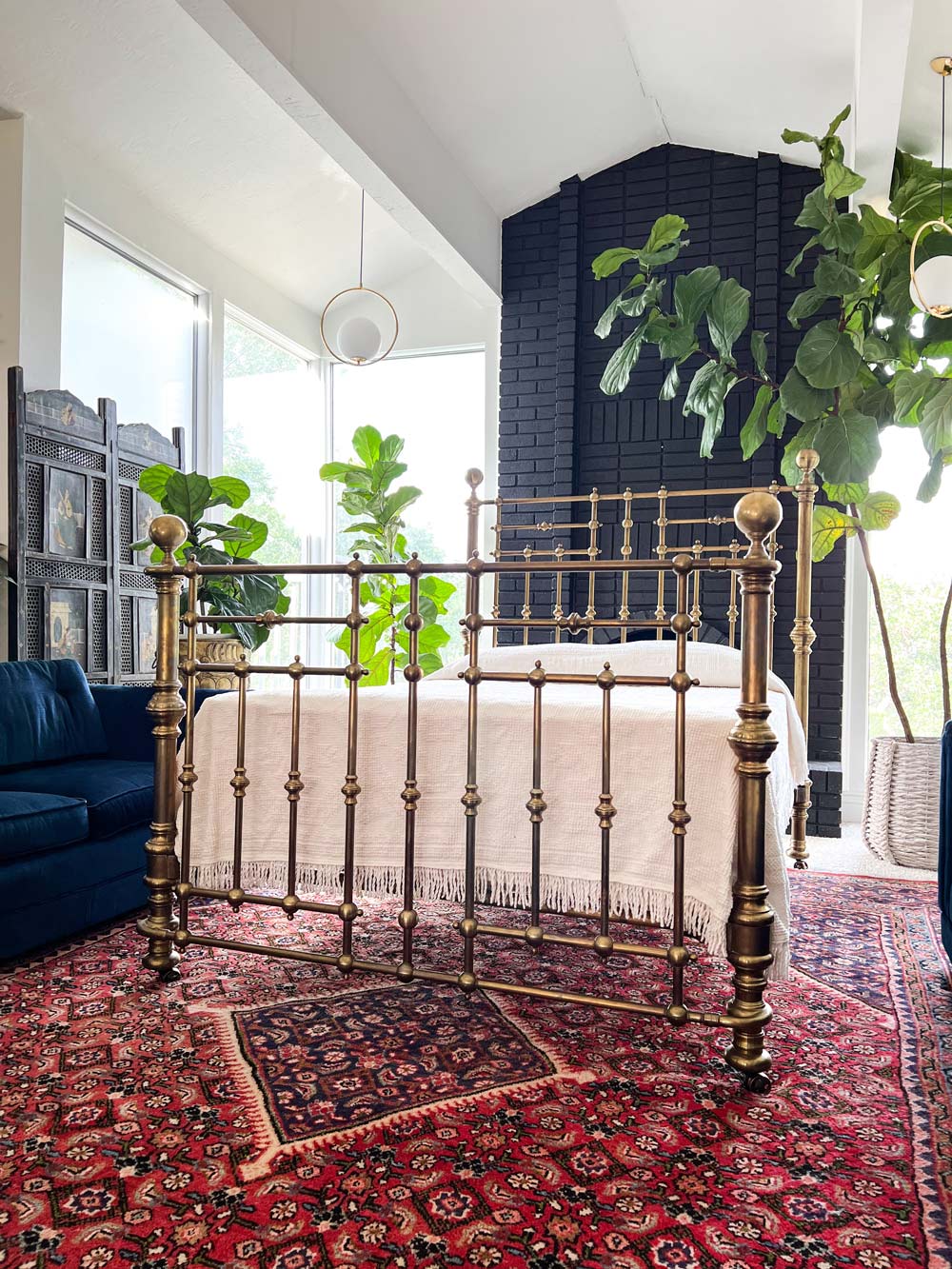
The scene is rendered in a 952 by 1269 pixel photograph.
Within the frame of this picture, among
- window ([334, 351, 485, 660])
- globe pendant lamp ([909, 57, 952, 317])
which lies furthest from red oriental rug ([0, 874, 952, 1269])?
window ([334, 351, 485, 660])

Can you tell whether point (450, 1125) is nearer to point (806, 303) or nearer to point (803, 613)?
point (803, 613)

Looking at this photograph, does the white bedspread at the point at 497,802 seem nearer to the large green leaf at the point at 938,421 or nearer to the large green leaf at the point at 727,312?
the large green leaf at the point at 938,421

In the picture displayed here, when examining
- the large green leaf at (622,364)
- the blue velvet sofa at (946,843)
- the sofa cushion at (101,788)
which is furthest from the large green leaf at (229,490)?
the blue velvet sofa at (946,843)

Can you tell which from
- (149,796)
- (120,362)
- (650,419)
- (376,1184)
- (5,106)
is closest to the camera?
Result: (376,1184)

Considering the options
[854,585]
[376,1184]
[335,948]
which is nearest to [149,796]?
[335,948]

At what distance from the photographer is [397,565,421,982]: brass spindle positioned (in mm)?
2105

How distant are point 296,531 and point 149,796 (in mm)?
3962

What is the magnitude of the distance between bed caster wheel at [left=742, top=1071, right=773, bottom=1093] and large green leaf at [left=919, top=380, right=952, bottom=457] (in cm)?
283

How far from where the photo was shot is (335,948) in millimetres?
2637

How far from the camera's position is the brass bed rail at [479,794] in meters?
1.85

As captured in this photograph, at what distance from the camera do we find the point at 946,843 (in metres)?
2.39

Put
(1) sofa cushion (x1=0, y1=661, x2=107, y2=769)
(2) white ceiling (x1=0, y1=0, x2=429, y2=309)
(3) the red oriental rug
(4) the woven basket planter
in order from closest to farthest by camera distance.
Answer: (3) the red oriental rug < (1) sofa cushion (x1=0, y1=661, x2=107, y2=769) < (2) white ceiling (x1=0, y1=0, x2=429, y2=309) < (4) the woven basket planter

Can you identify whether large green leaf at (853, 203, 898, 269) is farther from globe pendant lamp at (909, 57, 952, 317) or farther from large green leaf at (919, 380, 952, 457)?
large green leaf at (919, 380, 952, 457)

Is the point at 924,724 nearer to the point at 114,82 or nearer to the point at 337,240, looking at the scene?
the point at 337,240
